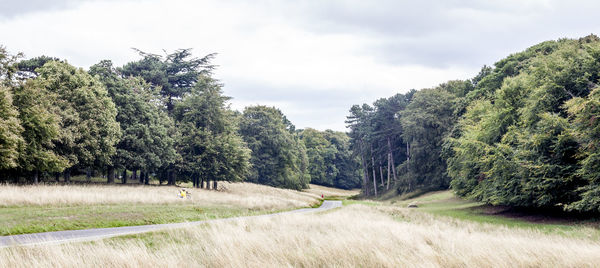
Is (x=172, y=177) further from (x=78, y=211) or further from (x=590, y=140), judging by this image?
(x=590, y=140)

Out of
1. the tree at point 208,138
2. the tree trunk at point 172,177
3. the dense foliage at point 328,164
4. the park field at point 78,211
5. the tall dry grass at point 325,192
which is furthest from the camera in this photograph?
the dense foliage at point 328,164

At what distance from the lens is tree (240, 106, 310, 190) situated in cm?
7344

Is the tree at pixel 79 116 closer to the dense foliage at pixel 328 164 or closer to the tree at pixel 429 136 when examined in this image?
the tree at pixel 429 136

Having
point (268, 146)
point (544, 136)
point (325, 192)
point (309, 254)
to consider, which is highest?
point (268, 146)

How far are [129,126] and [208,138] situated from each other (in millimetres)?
9950

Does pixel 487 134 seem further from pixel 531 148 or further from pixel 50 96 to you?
pixel 50 96

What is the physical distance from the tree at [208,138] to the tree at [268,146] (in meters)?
21.6

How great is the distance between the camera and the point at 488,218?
91.8 feet

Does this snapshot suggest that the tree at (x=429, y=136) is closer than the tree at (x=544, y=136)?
No

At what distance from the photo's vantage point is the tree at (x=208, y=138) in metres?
47.1

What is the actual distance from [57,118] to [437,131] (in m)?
48.2

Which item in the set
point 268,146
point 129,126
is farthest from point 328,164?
point 129,126

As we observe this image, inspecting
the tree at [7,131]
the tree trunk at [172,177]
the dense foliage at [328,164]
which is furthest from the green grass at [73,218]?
the dense foliage at [328,164]

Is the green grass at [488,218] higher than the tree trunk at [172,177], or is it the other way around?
the tree trunk at [172,177]
